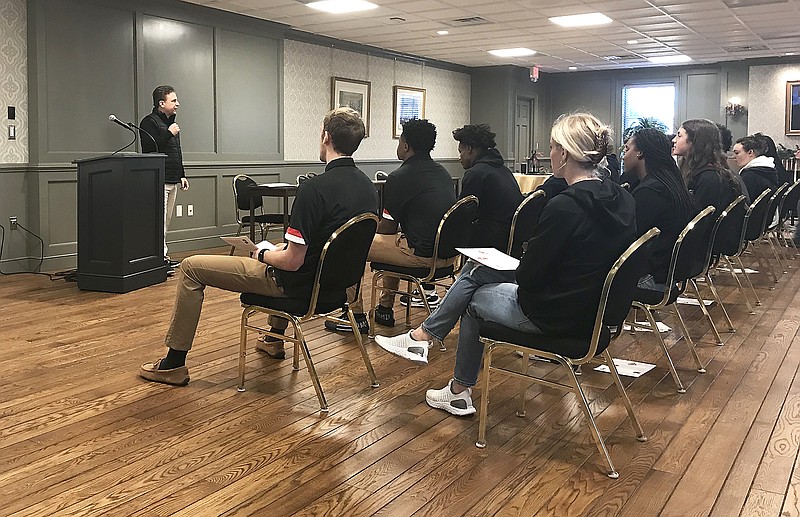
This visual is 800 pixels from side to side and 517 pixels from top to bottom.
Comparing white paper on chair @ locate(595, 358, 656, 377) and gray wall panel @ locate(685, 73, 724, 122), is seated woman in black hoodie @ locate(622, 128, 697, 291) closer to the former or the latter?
white paper on chair @ locate(595, 358, 656, 377)

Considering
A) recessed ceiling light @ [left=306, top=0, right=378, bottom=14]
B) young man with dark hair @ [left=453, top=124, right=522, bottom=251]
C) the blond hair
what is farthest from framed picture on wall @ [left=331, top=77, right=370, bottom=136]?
the blond hair

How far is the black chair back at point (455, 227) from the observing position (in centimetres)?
416

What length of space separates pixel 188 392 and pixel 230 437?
2.03ft

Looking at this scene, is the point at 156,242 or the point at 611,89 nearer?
the point at 156,242

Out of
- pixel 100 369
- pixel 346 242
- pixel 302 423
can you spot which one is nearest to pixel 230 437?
pixel 302 423

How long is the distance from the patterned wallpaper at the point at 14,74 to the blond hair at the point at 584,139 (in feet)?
17.5

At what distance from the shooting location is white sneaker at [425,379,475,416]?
3172 mm

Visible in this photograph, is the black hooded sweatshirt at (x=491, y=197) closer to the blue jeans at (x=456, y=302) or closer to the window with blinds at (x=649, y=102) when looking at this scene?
the blue jeans at (x=456, y=302)

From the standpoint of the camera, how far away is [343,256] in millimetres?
3225

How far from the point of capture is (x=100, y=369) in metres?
3.75

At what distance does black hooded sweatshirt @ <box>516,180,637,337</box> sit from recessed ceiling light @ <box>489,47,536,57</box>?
9.24 metres

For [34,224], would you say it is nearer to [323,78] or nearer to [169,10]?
[169,10]

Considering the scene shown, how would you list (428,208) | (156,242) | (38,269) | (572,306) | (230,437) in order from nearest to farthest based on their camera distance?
(572,306)
(230,437)
(428,208)
(156,242)
(38,269)

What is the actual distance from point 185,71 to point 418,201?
15.2 ft
